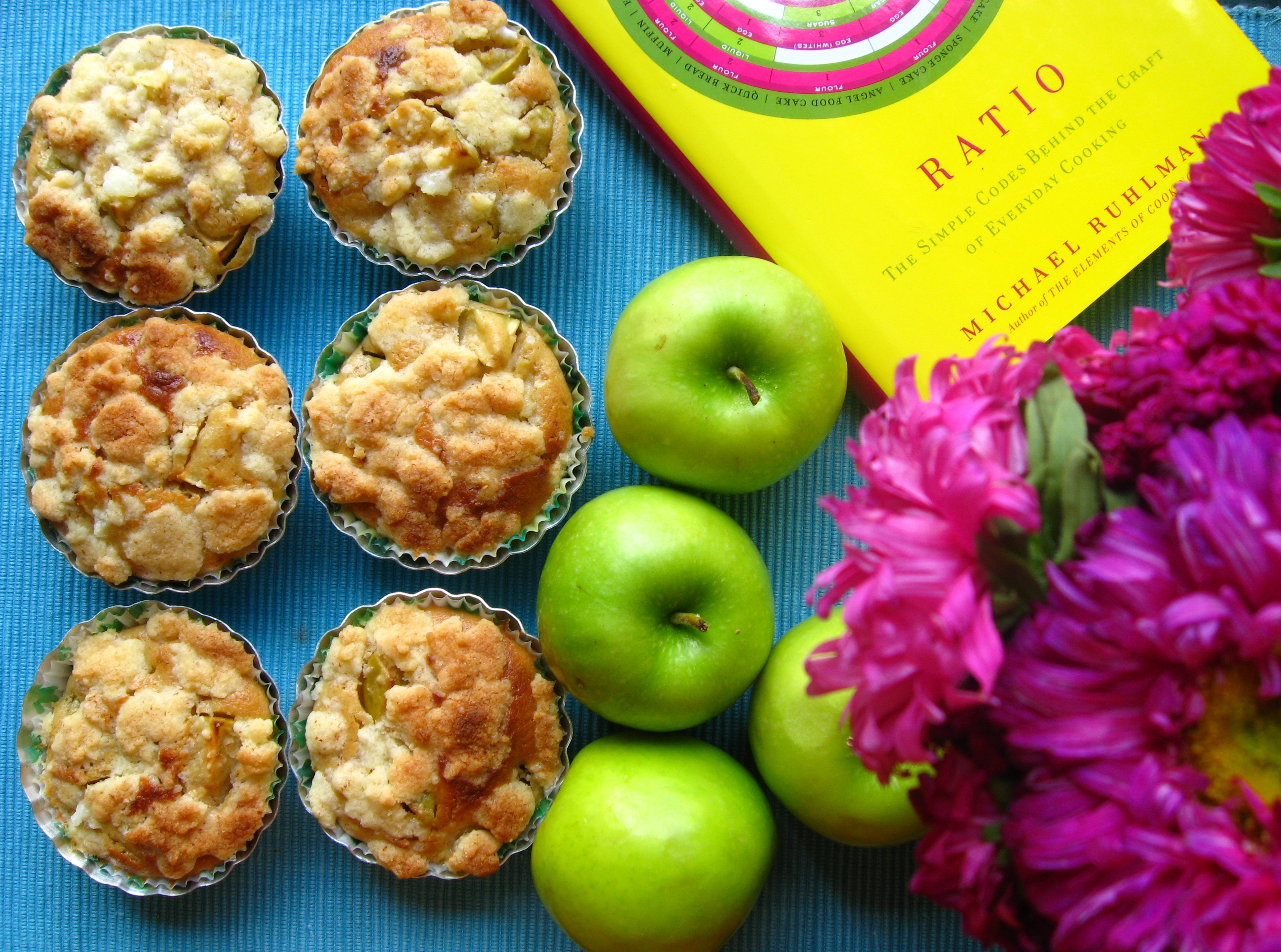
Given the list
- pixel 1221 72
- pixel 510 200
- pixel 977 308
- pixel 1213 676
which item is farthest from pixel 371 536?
pixel 1221 72

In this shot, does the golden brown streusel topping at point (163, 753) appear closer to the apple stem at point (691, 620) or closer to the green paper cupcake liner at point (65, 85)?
the green paper cupcake liner at point (65, 85)

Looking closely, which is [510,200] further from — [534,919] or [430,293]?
[534,919]

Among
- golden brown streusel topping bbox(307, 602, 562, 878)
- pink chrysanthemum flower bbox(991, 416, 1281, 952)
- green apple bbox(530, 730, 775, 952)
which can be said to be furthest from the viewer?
golden brown streusel topping bbox(307, 602, 562, 878)

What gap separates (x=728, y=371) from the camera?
1184 mm

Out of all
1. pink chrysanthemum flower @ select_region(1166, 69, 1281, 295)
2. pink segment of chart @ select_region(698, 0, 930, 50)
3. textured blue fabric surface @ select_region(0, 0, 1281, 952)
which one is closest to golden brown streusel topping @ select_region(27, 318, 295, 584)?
textured blue fabric surface @ select_region(0, 0, 1281, 952)

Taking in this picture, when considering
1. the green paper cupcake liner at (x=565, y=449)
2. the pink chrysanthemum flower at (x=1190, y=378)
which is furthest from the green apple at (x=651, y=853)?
the pink chrysanthemum flower at (x=1190, y=378)

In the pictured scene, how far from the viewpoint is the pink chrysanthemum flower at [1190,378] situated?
661 millimetres

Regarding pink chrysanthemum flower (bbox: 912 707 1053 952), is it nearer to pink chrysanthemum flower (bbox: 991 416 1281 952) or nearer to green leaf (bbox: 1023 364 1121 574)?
pink chrysanthemum flower (bbox: 991 416 1281 952)

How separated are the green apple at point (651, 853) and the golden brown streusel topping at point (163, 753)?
0.41 metres

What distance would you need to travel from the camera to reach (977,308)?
4.35ft

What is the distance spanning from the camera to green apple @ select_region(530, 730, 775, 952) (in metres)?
1.12

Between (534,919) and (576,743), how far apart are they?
0.82 feet

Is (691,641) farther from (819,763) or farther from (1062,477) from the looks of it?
(1062,477)

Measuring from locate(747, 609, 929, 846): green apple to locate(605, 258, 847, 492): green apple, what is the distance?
0.24 m
